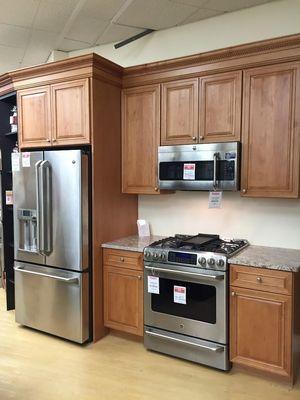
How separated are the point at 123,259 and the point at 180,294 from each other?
1.98 ft

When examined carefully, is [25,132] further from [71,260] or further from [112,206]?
[71,260]

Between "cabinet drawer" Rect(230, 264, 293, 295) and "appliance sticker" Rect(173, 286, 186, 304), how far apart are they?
1.29 feet

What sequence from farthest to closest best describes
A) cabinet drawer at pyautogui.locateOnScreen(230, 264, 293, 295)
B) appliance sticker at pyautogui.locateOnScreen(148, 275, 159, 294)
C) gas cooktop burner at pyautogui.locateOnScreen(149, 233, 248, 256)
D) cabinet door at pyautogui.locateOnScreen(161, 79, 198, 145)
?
cabinet door at pyautogui.locateOnScreen(161, 79, 198, 145)
appliance sticker at pyautogui.locateOnScreen(148, 275, 159, 294)
gas cooktop burner at pyautogui.locateOnScreen(149, 233, 248, 256)
cabinet drawer at pyautogui.locateOnScreen(230, 264, 293, 295)

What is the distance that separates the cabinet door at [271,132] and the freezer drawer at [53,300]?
5.40 feet

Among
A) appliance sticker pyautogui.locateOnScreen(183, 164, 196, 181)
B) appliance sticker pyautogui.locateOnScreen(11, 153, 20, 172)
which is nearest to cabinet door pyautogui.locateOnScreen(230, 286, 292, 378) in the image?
appliance sticker pyautogui.locateOnScreen(183, 164, 196, 181)

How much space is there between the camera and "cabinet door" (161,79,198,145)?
290 centimetres

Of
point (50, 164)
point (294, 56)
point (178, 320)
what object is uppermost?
point (294, 56)

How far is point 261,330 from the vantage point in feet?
7.92

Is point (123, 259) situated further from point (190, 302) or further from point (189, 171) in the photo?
point (189, 171)

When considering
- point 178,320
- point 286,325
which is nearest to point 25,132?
point 178,320

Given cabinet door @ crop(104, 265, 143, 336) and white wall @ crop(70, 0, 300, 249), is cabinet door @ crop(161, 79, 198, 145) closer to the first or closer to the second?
white wall @ crop(70, 0, 300, 249)

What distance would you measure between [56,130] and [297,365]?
9.09 feet

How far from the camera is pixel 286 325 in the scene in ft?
7.63

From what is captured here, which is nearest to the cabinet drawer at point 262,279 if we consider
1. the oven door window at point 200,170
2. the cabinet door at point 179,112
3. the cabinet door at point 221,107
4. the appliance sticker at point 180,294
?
the appliance sticker at point 180,294
